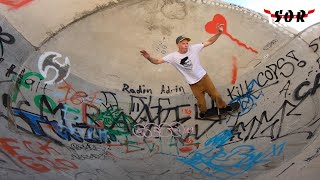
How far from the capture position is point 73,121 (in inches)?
221

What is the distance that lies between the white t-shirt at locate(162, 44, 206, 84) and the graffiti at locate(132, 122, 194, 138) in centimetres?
70

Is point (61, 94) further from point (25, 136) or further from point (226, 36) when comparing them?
point (226, 36)

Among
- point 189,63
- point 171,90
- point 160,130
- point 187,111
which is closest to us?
point 189,63

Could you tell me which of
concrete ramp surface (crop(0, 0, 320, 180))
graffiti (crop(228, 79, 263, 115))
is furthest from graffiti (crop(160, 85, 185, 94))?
graffiti (crop(228, 79, 263, 115))

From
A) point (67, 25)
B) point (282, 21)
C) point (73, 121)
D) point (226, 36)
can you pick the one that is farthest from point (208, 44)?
point (73, 121)

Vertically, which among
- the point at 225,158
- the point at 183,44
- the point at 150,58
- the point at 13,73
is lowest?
the point at 225,158

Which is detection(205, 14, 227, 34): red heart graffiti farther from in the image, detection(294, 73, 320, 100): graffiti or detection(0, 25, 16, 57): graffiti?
detection(0, 25, 16, 57): graffiti

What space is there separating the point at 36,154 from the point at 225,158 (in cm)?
277

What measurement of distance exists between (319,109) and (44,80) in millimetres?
3775

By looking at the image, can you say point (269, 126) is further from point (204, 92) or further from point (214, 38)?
point (214, 38)

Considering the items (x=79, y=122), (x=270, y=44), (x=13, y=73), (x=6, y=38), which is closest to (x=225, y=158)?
(x=270, y=44)

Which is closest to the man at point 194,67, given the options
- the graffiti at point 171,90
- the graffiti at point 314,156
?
the graffiti at point 171,90

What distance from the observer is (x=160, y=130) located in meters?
5.62

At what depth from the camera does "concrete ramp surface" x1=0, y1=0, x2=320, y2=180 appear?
502cm
